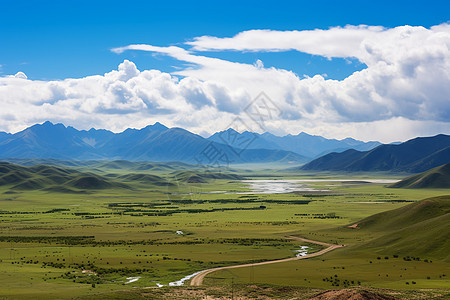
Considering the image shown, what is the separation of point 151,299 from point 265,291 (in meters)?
14.9

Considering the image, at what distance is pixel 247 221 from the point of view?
149 m

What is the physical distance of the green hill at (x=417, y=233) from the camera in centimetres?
7898

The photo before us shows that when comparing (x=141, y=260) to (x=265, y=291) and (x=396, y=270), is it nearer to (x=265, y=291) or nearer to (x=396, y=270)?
(x=265, y=291)

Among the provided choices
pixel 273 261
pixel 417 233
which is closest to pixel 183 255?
pixel 273 261

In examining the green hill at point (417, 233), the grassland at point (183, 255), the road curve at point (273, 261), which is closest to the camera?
the grassland at point (183, 255)

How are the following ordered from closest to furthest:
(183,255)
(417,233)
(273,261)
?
(273,261) < (183,255) < (417,233)

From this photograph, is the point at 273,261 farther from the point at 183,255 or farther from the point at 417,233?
the point at 417,233

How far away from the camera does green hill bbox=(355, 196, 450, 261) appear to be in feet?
259

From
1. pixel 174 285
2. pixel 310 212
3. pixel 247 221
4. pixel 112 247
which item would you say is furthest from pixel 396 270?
pixel 310 212

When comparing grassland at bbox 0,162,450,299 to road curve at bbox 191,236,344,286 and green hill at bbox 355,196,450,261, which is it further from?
road curve at bbox 191,236,344,286

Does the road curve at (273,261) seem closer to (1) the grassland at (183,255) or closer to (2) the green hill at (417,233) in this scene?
(1) the grassland at (183,255)

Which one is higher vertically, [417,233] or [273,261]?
[417,233]

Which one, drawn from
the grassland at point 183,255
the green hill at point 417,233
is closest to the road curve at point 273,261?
the grassland at point 183,255

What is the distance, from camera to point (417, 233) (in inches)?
3521
